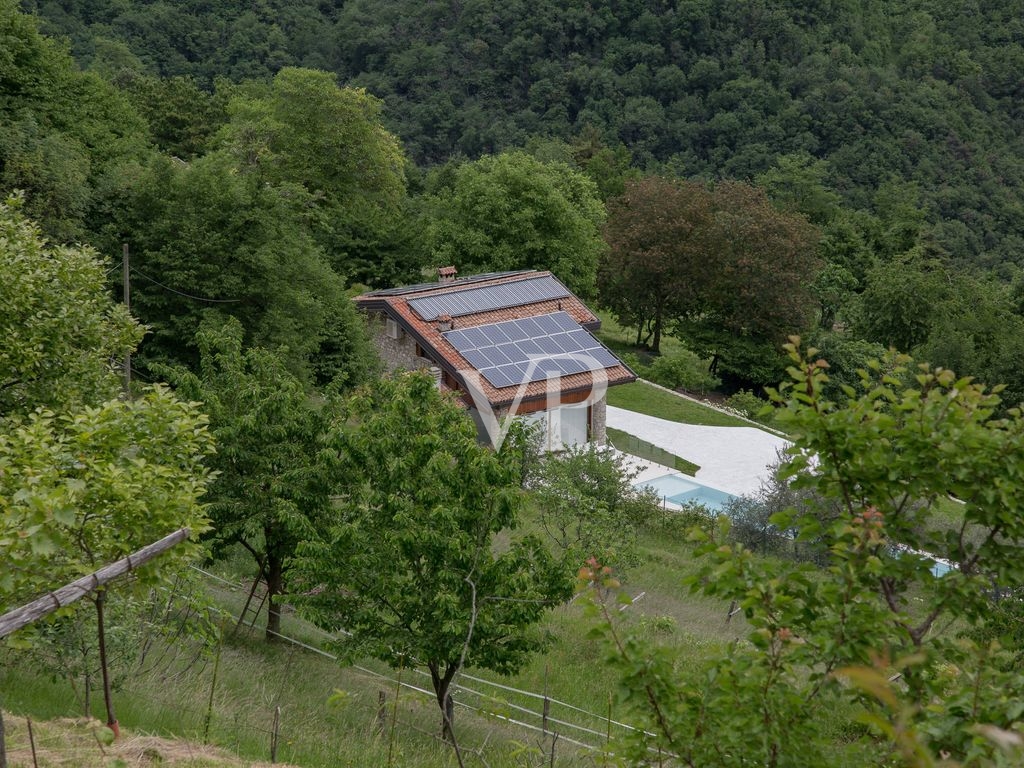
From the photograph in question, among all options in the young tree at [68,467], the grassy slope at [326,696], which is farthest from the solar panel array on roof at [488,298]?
the young tree at [68,467]

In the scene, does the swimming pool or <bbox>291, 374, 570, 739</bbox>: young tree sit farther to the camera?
the swimming pool

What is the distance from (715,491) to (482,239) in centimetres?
1672

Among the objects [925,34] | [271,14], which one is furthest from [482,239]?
[925,34]

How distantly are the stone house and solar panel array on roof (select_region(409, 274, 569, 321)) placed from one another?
32mm

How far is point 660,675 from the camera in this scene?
264 inches

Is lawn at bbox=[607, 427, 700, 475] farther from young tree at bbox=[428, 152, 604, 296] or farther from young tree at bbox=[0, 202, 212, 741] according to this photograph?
young tree at bbox=[0, 202, 212, 741]

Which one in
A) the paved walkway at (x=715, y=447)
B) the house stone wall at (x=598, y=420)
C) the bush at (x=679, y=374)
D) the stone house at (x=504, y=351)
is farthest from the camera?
the bush at (x=679, y=374)

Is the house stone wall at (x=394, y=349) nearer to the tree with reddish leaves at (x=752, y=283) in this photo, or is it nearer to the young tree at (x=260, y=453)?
the young tree at (x=260, y=453)

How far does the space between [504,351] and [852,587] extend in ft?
86.1

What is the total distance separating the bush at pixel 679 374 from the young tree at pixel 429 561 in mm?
29182

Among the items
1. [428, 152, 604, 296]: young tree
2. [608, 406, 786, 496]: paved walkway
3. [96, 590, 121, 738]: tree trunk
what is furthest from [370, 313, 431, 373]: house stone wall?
[96, 590, 121, 738]: tree trunk

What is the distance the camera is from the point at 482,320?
112 feet

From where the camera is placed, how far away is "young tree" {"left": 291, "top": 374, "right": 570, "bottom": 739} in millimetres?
13422

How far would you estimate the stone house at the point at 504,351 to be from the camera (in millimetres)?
31297
